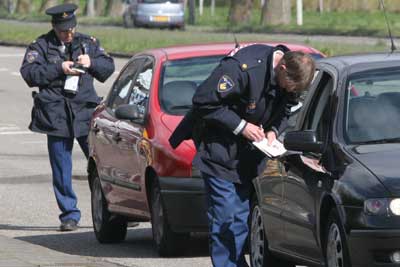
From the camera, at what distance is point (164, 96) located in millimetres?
11547

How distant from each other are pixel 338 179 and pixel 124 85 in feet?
15.0

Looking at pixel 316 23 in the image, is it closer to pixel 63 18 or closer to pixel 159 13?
pixel 159 13

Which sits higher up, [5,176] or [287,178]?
[287,178]

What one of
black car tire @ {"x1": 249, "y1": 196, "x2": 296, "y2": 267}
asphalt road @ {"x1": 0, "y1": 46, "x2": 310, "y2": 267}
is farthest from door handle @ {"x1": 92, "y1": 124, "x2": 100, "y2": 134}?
black car tire @ {"x1": 249, "y1": 196, "x2": 296, "y2": 267}

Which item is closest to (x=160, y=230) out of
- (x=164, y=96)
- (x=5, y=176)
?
(x=164, y=96)

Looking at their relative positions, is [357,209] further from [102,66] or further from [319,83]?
[102,66]

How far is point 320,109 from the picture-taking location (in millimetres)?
8867

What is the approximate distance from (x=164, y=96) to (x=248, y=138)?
3.52 m

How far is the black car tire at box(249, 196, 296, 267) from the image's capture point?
928cm

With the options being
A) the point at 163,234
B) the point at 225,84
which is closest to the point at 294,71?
the point at 225,84

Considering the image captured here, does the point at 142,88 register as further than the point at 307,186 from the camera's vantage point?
Yes

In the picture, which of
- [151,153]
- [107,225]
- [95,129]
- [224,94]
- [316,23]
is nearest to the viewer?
[224,94]

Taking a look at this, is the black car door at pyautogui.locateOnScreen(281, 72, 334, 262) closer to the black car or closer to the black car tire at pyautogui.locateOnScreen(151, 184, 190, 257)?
the black car

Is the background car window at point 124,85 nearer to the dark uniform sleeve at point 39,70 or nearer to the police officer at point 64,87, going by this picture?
the police officer at point 64,87
